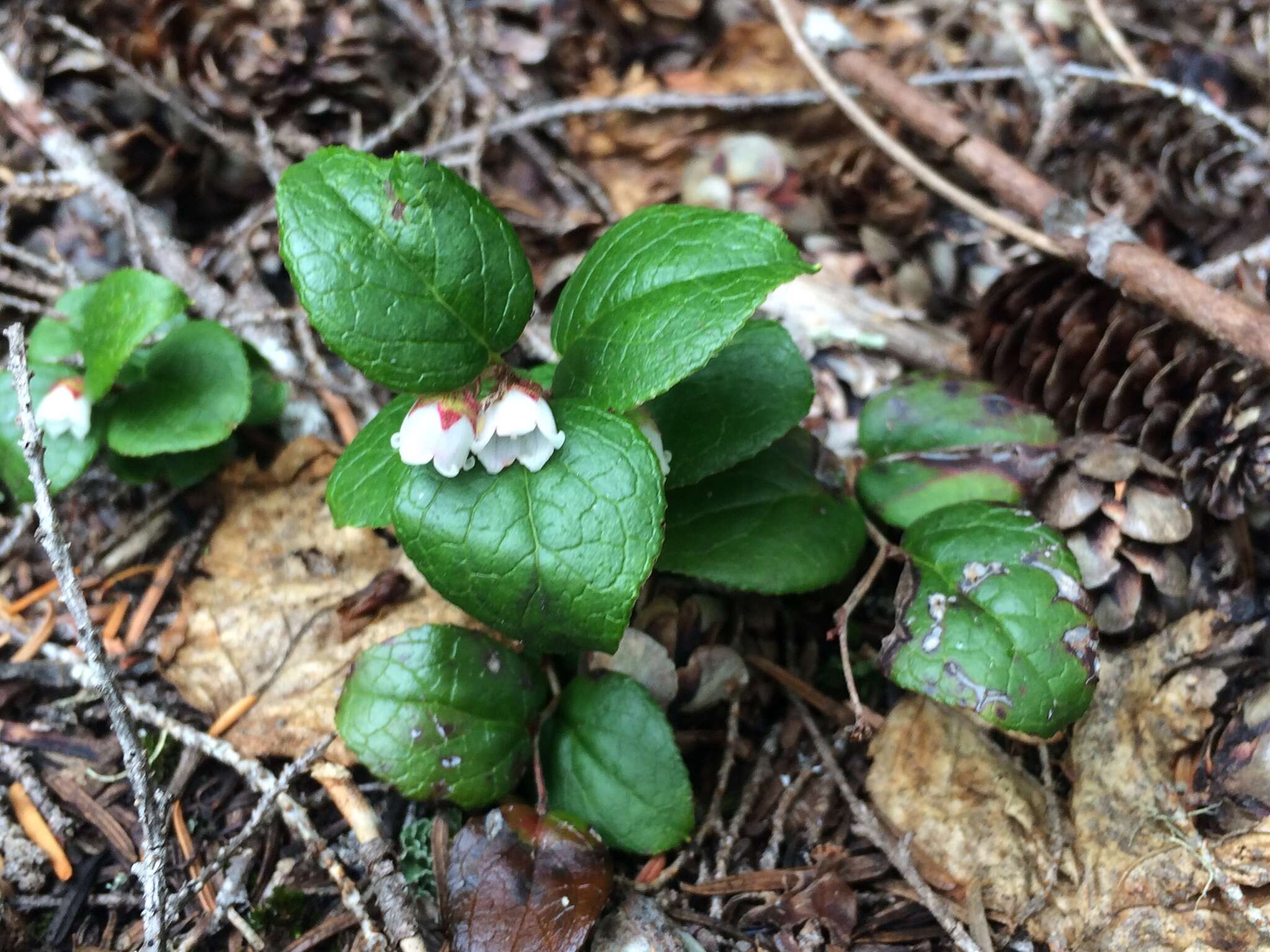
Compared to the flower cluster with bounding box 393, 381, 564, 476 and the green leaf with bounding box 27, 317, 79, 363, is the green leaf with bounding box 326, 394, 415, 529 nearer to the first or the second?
the flower cluster with bounding box 393, 381, 564, 476

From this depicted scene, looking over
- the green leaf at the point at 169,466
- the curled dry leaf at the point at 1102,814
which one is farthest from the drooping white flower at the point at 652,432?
the green leaf at the point at 169,466

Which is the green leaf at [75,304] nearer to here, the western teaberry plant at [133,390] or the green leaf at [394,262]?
the western teaberry plant at [133,390]

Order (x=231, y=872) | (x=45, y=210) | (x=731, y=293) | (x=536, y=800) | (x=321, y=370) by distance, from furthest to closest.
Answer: (x=45, y=210)
(x=321, y=370)
(x=536, y=800)
(x=231, y=872)
(x=731, y=293)

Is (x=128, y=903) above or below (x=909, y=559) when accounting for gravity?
below

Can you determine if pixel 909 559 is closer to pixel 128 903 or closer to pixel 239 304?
pixel 128 903

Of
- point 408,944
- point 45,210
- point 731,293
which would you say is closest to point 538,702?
point 408,944

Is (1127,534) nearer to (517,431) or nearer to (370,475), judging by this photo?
(517,431)

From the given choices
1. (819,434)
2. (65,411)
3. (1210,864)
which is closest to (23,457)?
(65,411)
